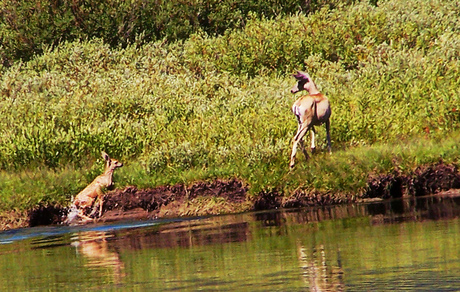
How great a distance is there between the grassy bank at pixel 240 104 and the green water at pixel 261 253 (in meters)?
2.01

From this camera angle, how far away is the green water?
10234mm

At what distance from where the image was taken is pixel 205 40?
38.2 meters

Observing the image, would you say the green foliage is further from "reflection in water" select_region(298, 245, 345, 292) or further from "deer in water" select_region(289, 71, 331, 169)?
"reflection in water" select_region(298, 245, 345, 292)

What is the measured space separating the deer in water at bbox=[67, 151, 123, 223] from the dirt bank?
347 mm

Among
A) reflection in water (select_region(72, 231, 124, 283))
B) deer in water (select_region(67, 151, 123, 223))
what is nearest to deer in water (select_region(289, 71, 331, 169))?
deer in water (select_region(67, 151, 123, 223))

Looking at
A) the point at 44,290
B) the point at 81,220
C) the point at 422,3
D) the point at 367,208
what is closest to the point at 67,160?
the point at 81,220

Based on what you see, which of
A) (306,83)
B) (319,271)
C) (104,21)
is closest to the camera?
(319,271)

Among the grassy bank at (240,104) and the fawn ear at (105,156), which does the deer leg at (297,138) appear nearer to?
the grassy bank at (240,104)

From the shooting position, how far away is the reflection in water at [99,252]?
1261 centimetres

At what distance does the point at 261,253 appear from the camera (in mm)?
12773

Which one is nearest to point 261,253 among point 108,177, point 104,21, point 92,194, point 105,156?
point 92,194

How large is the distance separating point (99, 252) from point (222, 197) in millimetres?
6192

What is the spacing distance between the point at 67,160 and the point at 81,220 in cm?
379

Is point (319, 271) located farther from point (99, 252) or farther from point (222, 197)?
point (222, 197)
